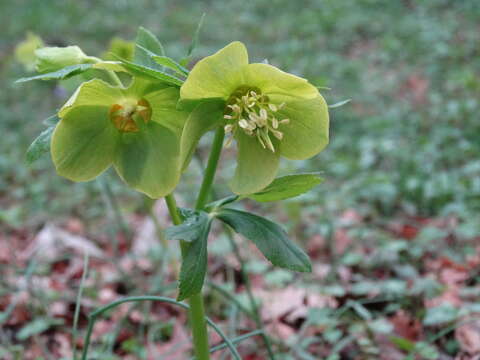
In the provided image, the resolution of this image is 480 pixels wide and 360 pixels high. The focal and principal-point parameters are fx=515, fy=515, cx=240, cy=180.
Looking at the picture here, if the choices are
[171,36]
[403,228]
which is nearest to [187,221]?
[403,228]

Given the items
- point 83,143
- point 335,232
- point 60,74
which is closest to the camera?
point 60,74

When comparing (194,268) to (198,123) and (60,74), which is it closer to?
(198,123)

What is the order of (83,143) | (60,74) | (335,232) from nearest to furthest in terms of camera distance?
(60,74), (83,143), (335,232)

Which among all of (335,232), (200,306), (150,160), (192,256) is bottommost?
(335,232)

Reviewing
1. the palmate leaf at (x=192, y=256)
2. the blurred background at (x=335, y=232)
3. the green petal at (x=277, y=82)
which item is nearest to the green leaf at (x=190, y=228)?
the palmate leaf at (x=192, y=256)

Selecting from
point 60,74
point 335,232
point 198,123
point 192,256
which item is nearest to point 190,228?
point 192,256

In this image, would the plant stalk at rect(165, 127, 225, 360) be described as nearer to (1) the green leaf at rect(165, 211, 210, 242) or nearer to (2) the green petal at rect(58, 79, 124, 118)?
(1) the green leaf at rect(165, 211, 210, 242)

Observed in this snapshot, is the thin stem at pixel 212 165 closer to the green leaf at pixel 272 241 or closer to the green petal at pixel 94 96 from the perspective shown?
the green leaf at pixel 272 241
